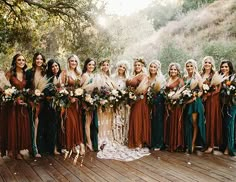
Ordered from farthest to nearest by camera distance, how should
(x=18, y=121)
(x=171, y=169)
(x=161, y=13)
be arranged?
(x=161, y=13) < (x=18, y=121) < (x=171, y=169)

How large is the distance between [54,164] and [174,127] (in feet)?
7.46

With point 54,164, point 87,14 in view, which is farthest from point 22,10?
point 54,164

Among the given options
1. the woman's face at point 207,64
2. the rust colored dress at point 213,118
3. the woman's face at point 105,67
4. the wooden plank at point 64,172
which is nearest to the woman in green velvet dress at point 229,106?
the rust colored dress at point 213,118

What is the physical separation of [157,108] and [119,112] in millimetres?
772

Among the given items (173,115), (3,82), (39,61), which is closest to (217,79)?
(173,115)

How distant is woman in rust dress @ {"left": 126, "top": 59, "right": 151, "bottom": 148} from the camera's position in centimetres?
629

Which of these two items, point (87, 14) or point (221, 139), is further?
point (87, 14)

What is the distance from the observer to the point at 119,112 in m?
6.55

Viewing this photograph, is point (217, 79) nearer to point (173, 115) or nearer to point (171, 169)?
point (173, 115)

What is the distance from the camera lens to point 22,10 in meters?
10.2

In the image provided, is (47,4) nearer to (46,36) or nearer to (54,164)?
(46,36)

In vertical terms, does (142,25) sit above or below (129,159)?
above

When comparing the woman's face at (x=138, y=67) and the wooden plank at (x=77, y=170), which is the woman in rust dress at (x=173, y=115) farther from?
the wooden plank at (x=77, y=170)

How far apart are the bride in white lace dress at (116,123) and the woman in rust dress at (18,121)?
139 cm
